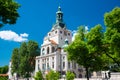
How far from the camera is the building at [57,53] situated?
73162 mm

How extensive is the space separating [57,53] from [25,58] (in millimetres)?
9777

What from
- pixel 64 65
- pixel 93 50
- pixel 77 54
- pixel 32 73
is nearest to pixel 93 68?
pixel 77 54

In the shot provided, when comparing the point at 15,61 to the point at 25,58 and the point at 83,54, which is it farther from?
the point at 83,54

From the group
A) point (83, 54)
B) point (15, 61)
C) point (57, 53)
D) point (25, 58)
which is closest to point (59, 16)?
point (57, 53)

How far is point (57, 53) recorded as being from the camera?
74375 millimetres

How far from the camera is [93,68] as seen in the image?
120 feet

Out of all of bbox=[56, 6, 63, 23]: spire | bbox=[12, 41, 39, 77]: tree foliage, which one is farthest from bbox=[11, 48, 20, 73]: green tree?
bbox=[56, 6, 63, 23]: spire

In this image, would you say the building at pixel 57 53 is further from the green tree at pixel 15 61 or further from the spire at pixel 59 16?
the green tree at pixel 15 61

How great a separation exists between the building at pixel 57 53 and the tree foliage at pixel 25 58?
2.50 m

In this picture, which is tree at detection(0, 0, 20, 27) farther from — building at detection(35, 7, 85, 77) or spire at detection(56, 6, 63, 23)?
spire at detection(56, 6, 63, 23)

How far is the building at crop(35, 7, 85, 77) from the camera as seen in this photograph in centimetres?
7316

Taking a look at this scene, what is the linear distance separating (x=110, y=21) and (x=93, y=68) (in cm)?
989

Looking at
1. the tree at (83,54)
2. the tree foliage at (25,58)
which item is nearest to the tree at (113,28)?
the tree at (83,54)

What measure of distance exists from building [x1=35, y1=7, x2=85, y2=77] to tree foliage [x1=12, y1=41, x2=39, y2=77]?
2502 mm
